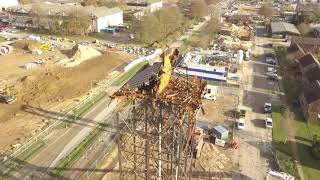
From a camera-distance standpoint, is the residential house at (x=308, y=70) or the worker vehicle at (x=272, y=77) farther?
the worker vehicle at (x=272, y=77)

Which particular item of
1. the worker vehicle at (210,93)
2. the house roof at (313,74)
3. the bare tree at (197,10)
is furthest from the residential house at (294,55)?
the bare tree at (197,10)

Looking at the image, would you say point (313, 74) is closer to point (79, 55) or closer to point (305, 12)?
point (79, 55)

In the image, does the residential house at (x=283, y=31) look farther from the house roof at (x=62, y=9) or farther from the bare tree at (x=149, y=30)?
the house roof at (x=62, y=9)

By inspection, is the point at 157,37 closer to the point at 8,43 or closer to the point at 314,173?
the point at 8,43

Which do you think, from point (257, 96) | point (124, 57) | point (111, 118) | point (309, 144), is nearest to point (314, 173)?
point (309, 144)

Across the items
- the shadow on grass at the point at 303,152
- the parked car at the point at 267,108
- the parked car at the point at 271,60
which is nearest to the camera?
the shadow on grass at the point at 303,152

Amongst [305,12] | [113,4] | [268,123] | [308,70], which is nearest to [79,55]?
[268,123]

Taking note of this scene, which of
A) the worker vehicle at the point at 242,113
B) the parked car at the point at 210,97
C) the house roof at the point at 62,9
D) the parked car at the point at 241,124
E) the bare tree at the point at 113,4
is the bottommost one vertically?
the parked car at the point at 241,124
